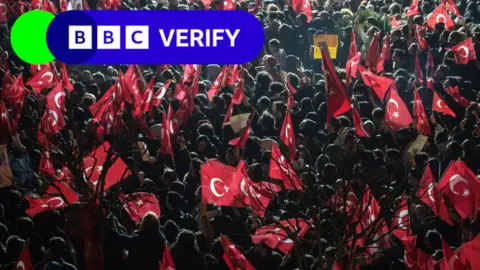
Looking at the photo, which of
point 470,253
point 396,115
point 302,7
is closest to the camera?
point 470,253

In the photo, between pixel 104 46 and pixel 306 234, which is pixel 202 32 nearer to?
pixel 104 46

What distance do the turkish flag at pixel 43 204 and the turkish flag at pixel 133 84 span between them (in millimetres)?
2279

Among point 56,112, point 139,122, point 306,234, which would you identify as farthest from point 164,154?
point 306,234

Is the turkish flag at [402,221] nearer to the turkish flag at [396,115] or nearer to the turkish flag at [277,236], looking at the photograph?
the turkish flag at [277,236]

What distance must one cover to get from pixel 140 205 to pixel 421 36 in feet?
17.8

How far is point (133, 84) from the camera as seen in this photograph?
10141 millimetres

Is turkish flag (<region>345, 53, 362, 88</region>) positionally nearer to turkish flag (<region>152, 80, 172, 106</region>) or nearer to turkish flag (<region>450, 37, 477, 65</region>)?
turkish flag (<region>450, 37, 477, 65</region>)

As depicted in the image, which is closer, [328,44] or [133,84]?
[133,84]

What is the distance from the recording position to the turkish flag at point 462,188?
781 centimetres

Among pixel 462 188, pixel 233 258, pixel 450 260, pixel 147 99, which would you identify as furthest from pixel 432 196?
→ pixel 147 99

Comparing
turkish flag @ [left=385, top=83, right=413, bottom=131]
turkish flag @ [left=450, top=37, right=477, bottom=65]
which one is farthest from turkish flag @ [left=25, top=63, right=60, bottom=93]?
turkish flag @ [left=450, top=37, right=477, bottom=65]

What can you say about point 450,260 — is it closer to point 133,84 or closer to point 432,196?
point 432,196

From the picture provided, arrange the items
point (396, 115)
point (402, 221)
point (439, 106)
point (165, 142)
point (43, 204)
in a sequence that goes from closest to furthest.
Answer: point (402, 221) < point (43, 204) < point (165, 142) < point (396, 115) < point (439, 106)

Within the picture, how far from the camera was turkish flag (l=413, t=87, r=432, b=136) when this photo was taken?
9.53 m
